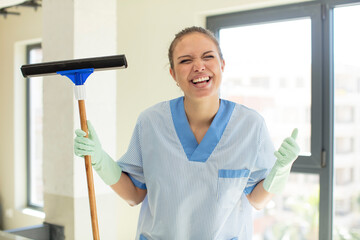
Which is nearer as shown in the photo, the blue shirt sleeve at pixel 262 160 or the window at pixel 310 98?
the blue shirt sleeve at pixel 262 160

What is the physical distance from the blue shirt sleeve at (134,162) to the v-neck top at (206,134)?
152mm

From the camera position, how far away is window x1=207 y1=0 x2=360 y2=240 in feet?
8.54

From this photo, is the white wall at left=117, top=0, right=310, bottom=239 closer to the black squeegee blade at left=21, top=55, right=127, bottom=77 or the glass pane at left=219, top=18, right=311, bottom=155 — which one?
the glass pane at left=219, top=18, right=311, bottom=155

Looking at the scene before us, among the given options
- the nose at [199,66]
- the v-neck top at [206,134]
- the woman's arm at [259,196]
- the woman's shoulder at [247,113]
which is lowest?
the woman's arm at [259,196]

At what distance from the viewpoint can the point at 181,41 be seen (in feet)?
4.70

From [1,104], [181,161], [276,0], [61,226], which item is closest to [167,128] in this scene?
[181,161]

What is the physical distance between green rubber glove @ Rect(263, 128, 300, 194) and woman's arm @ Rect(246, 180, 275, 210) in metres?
A: 0.03

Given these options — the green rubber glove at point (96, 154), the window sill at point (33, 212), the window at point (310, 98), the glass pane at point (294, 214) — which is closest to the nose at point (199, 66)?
the green rubber glove at point (96, 154)

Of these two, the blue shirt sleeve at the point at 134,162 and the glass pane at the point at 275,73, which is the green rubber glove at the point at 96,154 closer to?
the blue shirt sleeve at the point at 134,162

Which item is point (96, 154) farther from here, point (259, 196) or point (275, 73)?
point (275, 73)

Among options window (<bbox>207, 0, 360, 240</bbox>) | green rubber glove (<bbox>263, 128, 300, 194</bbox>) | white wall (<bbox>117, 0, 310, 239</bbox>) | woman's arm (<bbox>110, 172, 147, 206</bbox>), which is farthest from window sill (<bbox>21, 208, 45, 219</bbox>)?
green rubber glove (<bbox>263, 128, 300, 194</bbox>)

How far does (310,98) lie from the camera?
8.90 feet

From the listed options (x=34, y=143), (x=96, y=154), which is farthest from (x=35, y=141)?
(x=96, y=154)

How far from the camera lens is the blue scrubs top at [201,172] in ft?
4.45
